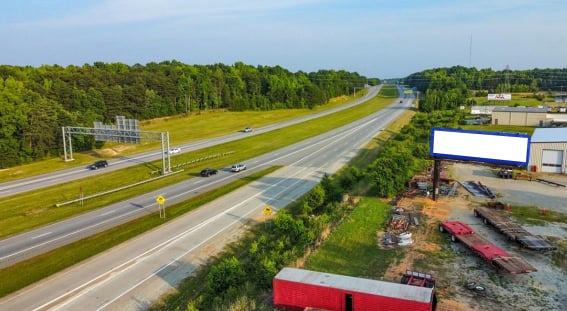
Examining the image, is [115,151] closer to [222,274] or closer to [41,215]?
[41,215]

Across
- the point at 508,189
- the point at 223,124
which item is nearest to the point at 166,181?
the point at 508,189

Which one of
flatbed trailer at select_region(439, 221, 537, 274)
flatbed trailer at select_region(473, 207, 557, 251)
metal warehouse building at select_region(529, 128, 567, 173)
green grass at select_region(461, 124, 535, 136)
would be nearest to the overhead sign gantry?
flatbed trailer at select_region(439, 221, 537, 274)

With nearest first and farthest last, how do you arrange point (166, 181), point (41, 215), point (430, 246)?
1. point (430, 246)
2. point (41, 215)
3. point (166, 181)

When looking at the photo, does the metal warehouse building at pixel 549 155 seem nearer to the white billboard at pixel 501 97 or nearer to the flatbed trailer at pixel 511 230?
the flatbed trailer at pixel 511 230

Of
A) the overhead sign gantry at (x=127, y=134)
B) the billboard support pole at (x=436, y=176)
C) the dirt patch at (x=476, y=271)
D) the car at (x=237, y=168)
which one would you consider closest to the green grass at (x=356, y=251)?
the dirt patch at (x=476, y=271)

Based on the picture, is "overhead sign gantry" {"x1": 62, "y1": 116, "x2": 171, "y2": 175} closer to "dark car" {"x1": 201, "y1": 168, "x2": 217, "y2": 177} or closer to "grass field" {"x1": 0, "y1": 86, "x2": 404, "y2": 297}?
"grass field" {"x1": 0, "y1": 86, "x2": 404, "y2": 297}

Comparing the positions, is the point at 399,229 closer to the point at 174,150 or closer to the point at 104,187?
the point at 104,187
